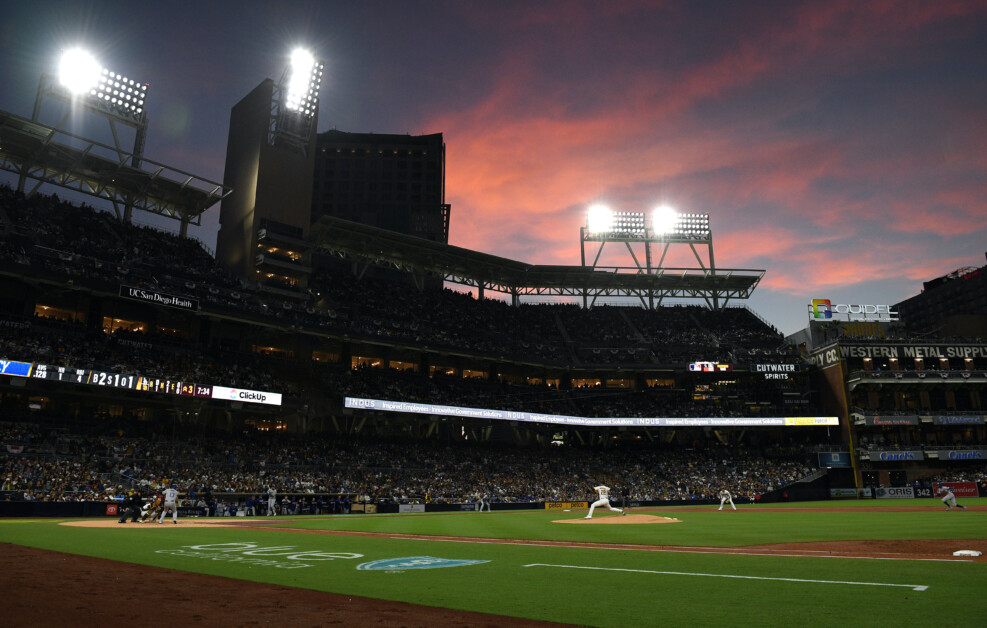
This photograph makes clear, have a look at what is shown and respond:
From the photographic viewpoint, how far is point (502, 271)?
216ft

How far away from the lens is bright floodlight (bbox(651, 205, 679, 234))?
71438 millimetres

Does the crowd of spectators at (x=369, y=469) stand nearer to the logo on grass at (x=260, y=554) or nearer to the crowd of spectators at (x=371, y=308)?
the crowd of spectators at (x=371, y=308)

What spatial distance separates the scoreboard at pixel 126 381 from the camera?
3238 cm

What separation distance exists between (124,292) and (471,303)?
3625cm

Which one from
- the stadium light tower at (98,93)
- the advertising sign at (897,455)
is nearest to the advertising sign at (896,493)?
the advertising sign at (897,455)

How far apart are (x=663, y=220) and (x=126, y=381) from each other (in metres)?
57.3

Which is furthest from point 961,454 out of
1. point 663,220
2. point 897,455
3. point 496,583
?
point 496,583

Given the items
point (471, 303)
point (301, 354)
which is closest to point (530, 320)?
point (471, 303)

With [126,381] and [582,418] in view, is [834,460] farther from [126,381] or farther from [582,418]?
[126,381]

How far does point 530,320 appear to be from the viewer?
2731 inches

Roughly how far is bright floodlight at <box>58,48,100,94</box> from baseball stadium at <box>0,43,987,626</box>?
0.32m

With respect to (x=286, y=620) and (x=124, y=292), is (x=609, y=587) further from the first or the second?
(x=124, y=292)

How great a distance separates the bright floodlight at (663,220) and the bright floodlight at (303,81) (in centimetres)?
3986

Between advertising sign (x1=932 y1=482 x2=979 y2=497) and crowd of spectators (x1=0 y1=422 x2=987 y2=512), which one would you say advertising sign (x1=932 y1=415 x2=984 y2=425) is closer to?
crowd of spectators (x1=0 y1=422 x2=987 y2=512)
